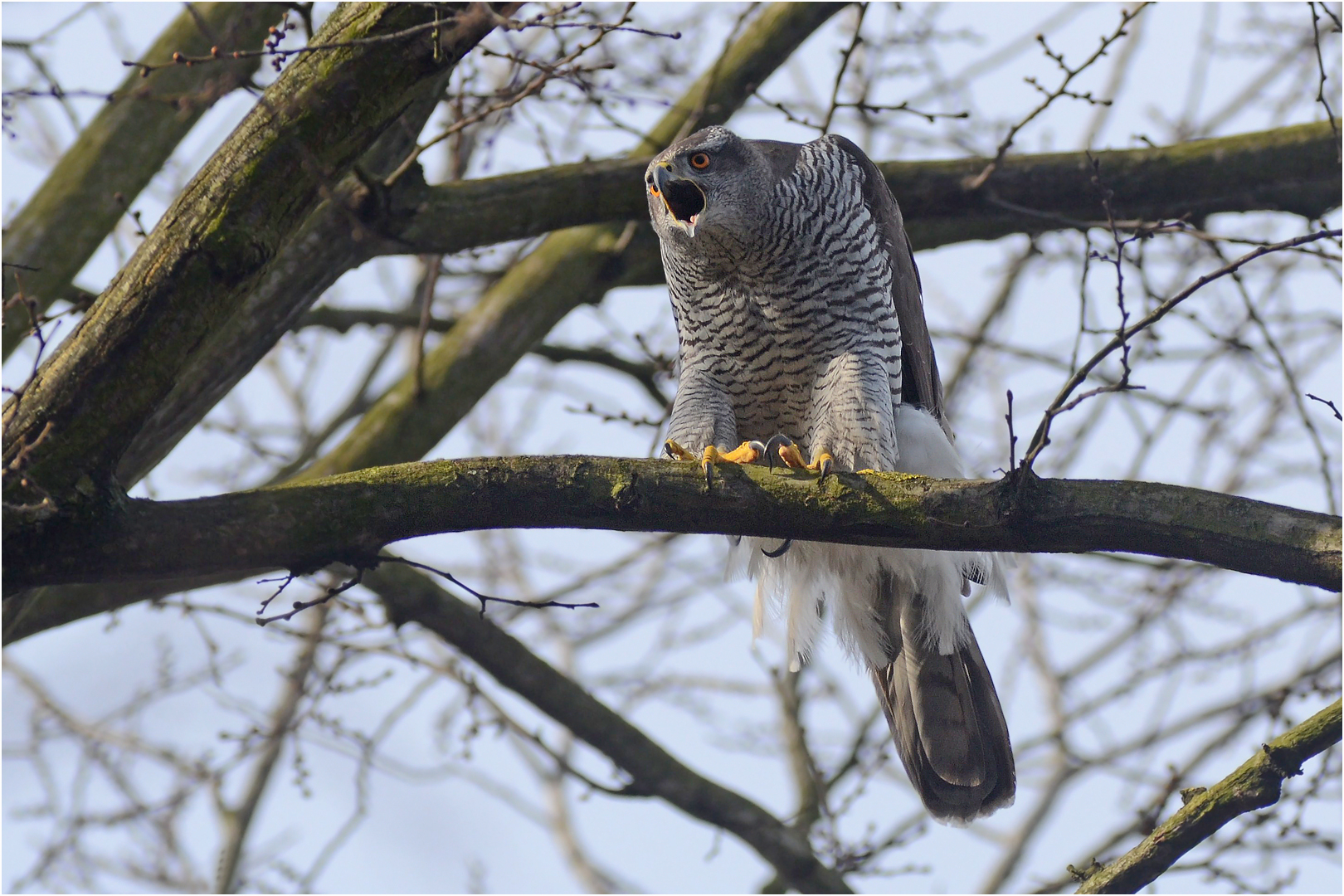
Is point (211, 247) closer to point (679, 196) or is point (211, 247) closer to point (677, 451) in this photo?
point (677, 451)

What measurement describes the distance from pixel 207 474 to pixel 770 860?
6.19 metres

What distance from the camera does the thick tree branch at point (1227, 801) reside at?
10.6 feet

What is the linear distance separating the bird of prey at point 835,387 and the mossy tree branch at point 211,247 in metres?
1.41

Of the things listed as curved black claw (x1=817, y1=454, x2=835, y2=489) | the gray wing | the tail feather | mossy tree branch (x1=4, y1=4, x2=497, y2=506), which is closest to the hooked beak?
the gray wing

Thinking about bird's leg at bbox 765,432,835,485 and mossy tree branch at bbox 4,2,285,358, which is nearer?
bird's leg at bbox 765,432,835,485

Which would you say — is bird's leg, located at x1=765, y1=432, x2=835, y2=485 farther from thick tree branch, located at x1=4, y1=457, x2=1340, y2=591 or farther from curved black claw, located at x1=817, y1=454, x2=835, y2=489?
thick tree branch, located at x1=4, y1=457, x2=1340, y2=591

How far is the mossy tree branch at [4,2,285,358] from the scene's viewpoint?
5.12 meters

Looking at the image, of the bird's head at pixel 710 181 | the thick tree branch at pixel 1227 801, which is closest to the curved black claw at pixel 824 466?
the bird's head at pixel 710 181

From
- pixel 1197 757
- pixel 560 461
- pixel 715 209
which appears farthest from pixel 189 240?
pixel 1197 757

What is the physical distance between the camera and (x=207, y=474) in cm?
973

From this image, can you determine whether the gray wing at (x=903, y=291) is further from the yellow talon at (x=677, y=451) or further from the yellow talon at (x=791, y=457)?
the yellow talon at (x=677, y=451)

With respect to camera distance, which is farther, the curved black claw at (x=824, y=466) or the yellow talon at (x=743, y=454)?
the yellow talon at (x=743, y=454)

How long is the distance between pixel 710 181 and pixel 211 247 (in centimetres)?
195

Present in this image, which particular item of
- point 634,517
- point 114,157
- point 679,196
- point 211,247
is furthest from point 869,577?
point 114,157
